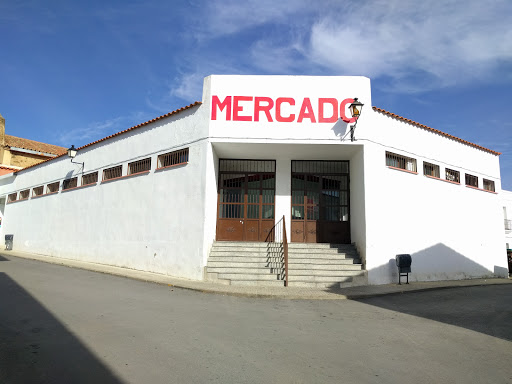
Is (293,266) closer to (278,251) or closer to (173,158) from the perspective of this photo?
(278,251)

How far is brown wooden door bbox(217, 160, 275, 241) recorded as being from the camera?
12625mm

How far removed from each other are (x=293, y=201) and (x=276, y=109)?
3.36 metres

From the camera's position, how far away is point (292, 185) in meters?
12.9

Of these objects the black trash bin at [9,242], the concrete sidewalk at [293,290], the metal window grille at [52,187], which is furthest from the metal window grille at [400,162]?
the black trash bin at [9,242]

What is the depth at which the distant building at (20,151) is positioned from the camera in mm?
30578

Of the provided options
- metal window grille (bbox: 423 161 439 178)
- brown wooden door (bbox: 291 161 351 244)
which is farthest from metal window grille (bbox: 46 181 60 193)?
metal window grille (bbox: 423 161 439 178)

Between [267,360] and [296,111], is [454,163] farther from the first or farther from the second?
[267,360]

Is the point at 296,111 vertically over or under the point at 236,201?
over

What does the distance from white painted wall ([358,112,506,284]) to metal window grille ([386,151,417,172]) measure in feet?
0.63

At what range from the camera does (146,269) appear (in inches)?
493

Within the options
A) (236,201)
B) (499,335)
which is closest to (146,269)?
(236,201)

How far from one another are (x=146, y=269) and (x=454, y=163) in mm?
12616

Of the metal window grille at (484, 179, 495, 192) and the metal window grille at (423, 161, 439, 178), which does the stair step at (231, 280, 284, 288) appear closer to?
the metal window grille at (423, 161, 439, 178)

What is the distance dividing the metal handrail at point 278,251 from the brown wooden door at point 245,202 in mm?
231
